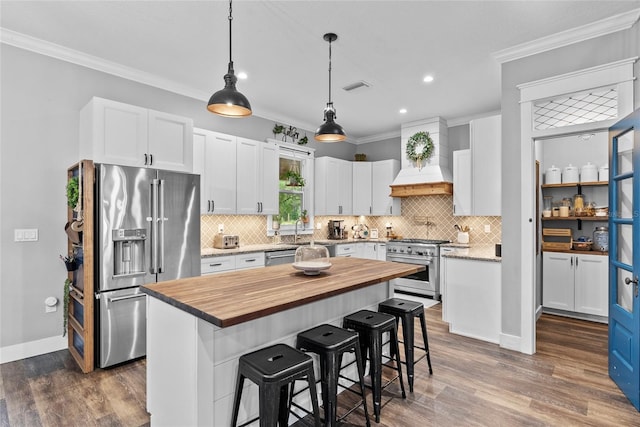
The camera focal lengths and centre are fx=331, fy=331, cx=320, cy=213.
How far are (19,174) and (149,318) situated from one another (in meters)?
2.33

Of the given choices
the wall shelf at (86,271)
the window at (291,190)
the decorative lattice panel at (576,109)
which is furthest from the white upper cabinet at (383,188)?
the wall shelf at (86,271)

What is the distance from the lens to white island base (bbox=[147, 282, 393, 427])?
1719 millimetres

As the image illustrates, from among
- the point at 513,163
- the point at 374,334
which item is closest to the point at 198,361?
the point at 374,334

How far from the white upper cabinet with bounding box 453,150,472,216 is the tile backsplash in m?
0.56

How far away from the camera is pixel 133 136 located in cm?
336

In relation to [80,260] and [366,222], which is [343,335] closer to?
[80,260]

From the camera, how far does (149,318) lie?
6.95ft

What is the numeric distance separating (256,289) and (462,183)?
429 centimetres

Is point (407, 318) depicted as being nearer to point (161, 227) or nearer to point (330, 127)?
point (330, 127)

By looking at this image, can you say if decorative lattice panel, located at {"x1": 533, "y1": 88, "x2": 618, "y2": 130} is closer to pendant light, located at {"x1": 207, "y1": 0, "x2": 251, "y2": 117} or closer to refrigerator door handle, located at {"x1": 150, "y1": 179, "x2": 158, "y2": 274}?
pendant light, located at {"x1": 207, "y1": 0, "x2": 251, "y2": 117}

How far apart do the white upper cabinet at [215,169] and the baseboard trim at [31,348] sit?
199 centimetres

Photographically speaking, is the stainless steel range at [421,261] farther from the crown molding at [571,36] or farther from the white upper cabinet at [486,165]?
the crown molding at [571,36]

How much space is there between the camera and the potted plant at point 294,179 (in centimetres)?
552

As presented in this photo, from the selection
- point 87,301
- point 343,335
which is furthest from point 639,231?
point 87,301
